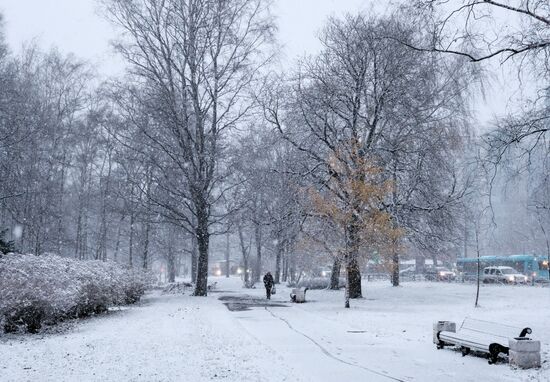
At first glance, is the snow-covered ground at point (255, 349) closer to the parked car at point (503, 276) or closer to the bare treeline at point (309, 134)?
the bare treeline at point (309, 134)

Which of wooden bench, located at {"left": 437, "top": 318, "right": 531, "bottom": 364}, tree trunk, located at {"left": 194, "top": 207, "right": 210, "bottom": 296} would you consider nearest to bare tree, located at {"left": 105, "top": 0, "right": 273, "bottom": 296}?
tree trunk, located at {"left": 194, "top": 207, "right": 210, "bottom": 296}

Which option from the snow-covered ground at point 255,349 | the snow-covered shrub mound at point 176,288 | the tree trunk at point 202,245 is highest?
the tree trunk at point 202,245

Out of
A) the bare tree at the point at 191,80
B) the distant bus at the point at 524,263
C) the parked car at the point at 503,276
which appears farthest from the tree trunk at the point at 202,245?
the distant bus at the point at 524,263

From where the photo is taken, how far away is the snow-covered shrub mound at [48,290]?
14664 mm

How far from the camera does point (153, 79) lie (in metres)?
28.4

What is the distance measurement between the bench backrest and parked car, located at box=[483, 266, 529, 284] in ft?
125

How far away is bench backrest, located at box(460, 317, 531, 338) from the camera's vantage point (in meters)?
11.1

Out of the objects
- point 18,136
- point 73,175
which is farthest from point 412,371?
point 73,175

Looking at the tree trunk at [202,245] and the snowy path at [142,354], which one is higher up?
the tree trunk at [202,245]

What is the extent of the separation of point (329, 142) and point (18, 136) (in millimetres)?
16195

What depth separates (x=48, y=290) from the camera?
1573 centimetres

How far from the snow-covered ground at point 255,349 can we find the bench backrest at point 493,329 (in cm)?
68

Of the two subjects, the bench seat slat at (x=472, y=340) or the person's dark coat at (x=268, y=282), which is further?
the person's dark coat at (x=268, y=282)

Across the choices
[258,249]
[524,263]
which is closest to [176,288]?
[258,249]
